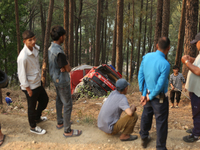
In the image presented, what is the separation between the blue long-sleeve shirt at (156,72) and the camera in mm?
3014

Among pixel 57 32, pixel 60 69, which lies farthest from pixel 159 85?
pixel 57 32

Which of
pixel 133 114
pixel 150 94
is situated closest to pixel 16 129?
pixel 133 114

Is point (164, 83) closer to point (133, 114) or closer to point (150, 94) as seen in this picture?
point (150, 94)

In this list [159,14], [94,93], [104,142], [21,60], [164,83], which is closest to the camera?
[164,83]

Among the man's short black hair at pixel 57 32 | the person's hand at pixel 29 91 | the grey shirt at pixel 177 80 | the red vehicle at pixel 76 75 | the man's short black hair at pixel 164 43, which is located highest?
the man's short black hair at pixel 57 32

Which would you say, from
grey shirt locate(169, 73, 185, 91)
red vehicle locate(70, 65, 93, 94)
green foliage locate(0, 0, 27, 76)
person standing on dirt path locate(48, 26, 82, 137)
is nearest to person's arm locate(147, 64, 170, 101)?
person standing on dirt path locate(48, 26, 82, 137)

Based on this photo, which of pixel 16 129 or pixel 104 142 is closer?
pixel 104 142

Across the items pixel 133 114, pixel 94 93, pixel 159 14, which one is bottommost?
pixel 94 93

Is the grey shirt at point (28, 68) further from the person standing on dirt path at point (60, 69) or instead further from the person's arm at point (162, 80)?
the person's arm at point (162, 80)

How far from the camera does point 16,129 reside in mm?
4281

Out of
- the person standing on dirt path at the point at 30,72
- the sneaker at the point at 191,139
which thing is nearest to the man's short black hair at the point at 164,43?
the sneaker at the point at 191,139

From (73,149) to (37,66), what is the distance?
1.87 metres

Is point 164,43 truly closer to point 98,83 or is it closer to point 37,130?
point 37,130

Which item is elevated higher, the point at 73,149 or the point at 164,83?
the point at 164,83
